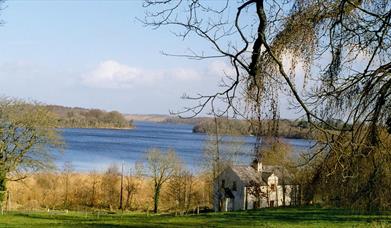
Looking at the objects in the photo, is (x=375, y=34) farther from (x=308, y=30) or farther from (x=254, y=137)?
(x=254, y=137)

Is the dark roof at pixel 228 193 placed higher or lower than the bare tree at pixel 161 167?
lower

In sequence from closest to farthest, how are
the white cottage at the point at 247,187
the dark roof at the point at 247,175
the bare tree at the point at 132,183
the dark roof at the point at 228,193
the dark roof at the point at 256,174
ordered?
the white cottage at the point at 247,187 → the dark roof at the point at 228,193 → the dark roof at the point at 256,174 → the dark roof at the point at 247,175 → the bare tree at the point at 132,183

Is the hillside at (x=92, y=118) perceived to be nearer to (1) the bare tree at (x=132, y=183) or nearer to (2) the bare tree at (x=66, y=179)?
(1) the bare tree at (x=132, y=183)

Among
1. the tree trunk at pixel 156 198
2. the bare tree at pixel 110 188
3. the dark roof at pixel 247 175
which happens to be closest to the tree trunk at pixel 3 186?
the bare tree at pixel 110 188

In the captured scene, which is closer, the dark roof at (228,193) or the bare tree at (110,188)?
the dark roof at (228,193)

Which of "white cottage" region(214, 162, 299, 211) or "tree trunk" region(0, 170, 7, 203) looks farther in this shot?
"white cottage" region(214, 162, 299, 211)

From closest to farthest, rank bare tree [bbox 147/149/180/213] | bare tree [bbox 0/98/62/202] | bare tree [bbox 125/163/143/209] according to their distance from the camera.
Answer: bare tree [bbox 0/98/62/202], bare tree [bbox 147/149/180/213], bare tree [bbox 125/163/143/209]

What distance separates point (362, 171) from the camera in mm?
4945

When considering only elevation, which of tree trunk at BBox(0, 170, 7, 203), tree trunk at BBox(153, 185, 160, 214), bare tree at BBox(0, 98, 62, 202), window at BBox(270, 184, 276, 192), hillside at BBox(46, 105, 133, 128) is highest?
hillside at BBox(46, 105, 133, 128)

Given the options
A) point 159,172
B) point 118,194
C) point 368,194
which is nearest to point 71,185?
point 118,194

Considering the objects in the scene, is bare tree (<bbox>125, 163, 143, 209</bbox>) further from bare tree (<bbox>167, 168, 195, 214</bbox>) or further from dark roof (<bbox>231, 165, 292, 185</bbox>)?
dark roof (<bbox>231, 165, 292, 185</bbox>)

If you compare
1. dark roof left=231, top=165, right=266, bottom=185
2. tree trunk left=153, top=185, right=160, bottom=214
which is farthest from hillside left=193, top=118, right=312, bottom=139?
dark roof left=231, top=165, right=266, bottom=185

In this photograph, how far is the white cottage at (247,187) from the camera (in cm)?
4194

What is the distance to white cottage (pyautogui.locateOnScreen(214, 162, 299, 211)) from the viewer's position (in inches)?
Result: 1651
